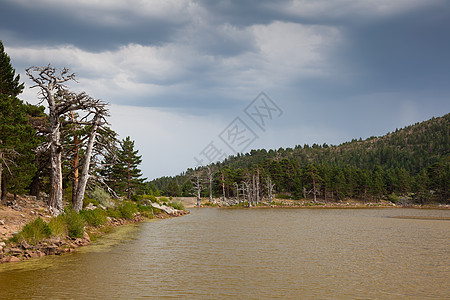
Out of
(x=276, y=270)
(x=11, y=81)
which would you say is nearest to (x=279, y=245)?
(x=276, y=270)

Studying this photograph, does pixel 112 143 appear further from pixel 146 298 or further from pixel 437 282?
pixel 437 282

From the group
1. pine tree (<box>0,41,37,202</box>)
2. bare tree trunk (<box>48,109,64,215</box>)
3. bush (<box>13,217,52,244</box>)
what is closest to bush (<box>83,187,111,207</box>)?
pine tree (<box>0,41,37,202</box>)

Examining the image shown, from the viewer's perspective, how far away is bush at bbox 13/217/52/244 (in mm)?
15383

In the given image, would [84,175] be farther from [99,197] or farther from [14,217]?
[99,197]

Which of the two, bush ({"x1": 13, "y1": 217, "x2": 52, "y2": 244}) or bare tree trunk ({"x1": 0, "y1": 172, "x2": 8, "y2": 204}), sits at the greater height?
bare tree trunk ({"x1": 0, "y1": 172, "x2": 8, "y2": 204})

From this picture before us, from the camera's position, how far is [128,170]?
62.6 m

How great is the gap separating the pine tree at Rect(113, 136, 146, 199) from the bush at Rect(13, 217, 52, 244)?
4513 centimetres

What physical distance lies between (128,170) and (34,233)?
4760 centimetres

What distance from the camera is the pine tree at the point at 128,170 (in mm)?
61594

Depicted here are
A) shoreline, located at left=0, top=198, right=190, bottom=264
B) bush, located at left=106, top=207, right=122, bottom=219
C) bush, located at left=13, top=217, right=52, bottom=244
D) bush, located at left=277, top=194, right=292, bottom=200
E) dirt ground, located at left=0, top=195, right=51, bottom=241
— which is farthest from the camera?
bush, located at left=277, top=194, right=292, bottom=200

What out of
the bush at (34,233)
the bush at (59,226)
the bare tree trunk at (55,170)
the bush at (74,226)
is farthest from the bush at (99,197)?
the bush at (34,233)

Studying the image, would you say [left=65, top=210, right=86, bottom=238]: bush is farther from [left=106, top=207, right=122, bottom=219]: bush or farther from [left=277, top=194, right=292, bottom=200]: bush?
[left=277, top=194, right=292, bottom=200]: bush

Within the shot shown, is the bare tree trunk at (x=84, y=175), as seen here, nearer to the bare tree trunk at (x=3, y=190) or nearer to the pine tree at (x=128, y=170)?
the bare tree trunk at (x=3, y=190)

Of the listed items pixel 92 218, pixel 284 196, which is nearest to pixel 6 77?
pixel 92 218
